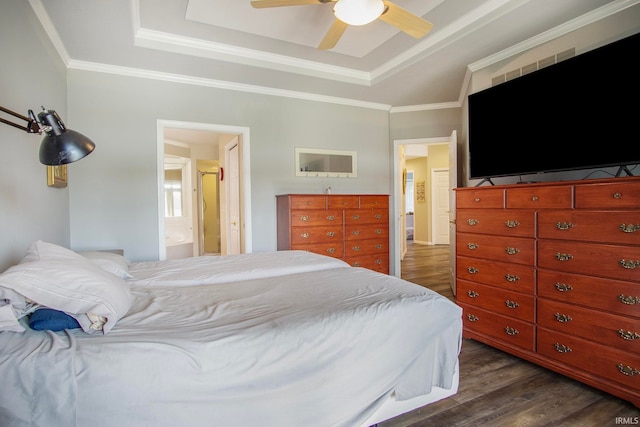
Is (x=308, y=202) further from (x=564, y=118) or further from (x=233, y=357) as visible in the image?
(x=233, y=357)

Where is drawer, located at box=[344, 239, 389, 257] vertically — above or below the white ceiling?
below

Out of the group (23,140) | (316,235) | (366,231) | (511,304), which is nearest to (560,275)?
(511,304)

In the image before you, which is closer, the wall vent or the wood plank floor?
the wood plank floor

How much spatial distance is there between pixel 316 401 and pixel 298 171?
3.22 metres

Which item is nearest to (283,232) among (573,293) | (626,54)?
(573,293)

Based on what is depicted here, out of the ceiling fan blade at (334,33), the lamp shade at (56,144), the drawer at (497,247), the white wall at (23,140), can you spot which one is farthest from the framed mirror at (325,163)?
the lamp shade at (56,144)

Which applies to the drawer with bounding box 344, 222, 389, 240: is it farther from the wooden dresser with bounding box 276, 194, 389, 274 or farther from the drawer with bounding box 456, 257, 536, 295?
the drawer with bounding box 456, 257, 536, 295

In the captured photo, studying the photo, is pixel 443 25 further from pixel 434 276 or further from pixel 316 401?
pixel 434 276

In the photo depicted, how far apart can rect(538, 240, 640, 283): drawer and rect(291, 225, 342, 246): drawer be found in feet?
6.91

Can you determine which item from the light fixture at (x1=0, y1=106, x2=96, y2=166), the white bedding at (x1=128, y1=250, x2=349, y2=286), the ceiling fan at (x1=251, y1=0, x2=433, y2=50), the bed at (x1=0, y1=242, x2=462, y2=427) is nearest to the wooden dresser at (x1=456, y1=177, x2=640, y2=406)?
the bed at (x1=0, y1=242, x2=462, y2=427)

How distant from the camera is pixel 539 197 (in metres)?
2.16

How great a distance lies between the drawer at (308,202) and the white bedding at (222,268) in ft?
3.51

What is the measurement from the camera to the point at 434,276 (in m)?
4.94

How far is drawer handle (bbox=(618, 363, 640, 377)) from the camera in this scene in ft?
5.69
